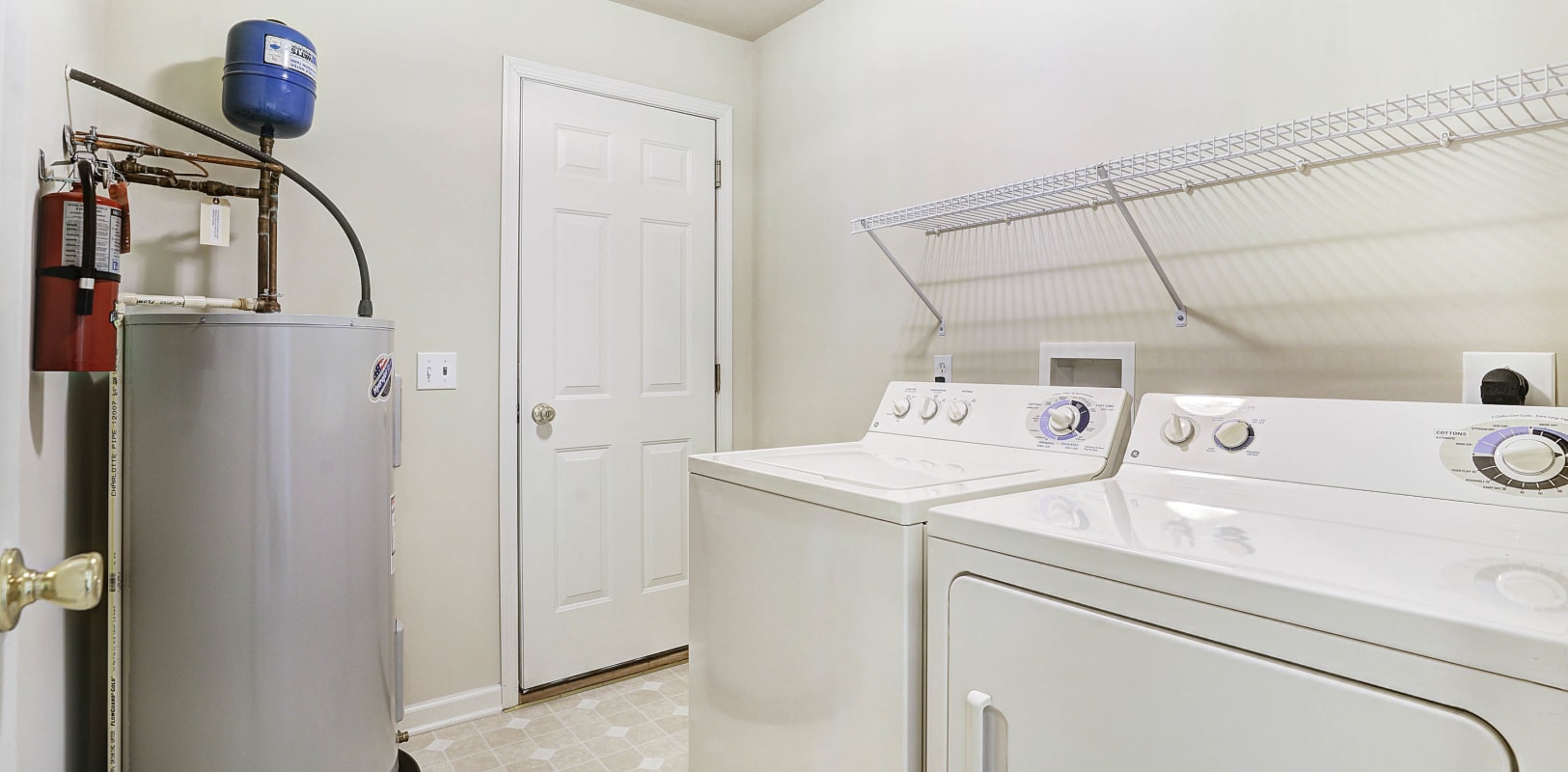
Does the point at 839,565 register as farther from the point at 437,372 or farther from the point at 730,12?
the point at 730,12

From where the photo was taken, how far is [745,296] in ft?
9.62

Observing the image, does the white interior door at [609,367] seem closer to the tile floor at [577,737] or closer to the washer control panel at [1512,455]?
the tile floor at [577,737]

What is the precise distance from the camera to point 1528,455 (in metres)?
0.99

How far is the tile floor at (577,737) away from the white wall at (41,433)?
2.72ft

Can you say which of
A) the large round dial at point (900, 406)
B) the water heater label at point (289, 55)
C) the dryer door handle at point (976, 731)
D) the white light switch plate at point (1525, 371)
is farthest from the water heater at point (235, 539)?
the white light switch plate at point (1525, 371)

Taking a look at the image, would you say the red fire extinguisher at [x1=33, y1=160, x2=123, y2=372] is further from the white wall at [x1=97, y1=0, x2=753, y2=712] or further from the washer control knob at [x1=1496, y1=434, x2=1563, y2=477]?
the washer control knob at [x1=1496, y1=434, x2=1563, y2=477]

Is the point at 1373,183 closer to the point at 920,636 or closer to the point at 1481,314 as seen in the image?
the point at 1481,314

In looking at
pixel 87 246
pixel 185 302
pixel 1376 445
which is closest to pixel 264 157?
pixel 185 302

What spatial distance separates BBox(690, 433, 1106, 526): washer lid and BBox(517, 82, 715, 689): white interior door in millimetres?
1090

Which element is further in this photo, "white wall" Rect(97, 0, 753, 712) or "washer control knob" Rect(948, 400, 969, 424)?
"white wall" Rect(97, 0, 753, 712)

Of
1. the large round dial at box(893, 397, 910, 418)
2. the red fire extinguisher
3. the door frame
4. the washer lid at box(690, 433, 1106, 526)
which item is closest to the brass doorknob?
the red fire extinguisher

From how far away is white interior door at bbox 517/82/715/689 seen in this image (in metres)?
2.44

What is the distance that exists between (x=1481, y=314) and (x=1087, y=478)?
0.67 meters

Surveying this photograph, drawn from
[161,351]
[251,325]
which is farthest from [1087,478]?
[161,351]
